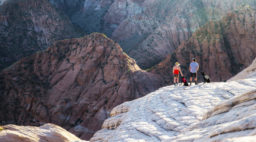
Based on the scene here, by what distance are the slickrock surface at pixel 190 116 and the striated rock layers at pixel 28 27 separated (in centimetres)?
3607

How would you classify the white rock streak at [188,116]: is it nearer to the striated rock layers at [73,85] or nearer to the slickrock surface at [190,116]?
the slickrock surface at [190,116]

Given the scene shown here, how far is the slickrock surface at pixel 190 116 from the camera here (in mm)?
5246

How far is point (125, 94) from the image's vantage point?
2744 centimetres

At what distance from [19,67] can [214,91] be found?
2523cm

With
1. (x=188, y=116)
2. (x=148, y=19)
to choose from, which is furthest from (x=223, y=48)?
(x=148, y=19)

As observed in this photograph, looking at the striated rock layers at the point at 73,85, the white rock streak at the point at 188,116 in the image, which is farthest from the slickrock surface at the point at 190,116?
the striated rock layers at the point at 73,85

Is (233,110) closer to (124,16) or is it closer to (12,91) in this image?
(12,91)

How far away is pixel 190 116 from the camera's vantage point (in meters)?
8.16

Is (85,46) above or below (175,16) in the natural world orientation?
below

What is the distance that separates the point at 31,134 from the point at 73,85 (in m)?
18.9

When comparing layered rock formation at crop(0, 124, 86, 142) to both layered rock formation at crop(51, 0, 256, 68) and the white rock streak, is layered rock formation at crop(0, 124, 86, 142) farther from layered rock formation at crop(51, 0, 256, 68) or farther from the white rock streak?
layered rock formation at crop(51, 0, 256, 68)

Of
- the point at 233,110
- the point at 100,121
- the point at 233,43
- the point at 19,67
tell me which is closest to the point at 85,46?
the point at 19,67

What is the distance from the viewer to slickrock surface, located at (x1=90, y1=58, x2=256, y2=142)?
525 cm

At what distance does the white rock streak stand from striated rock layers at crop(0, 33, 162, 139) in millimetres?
15455
